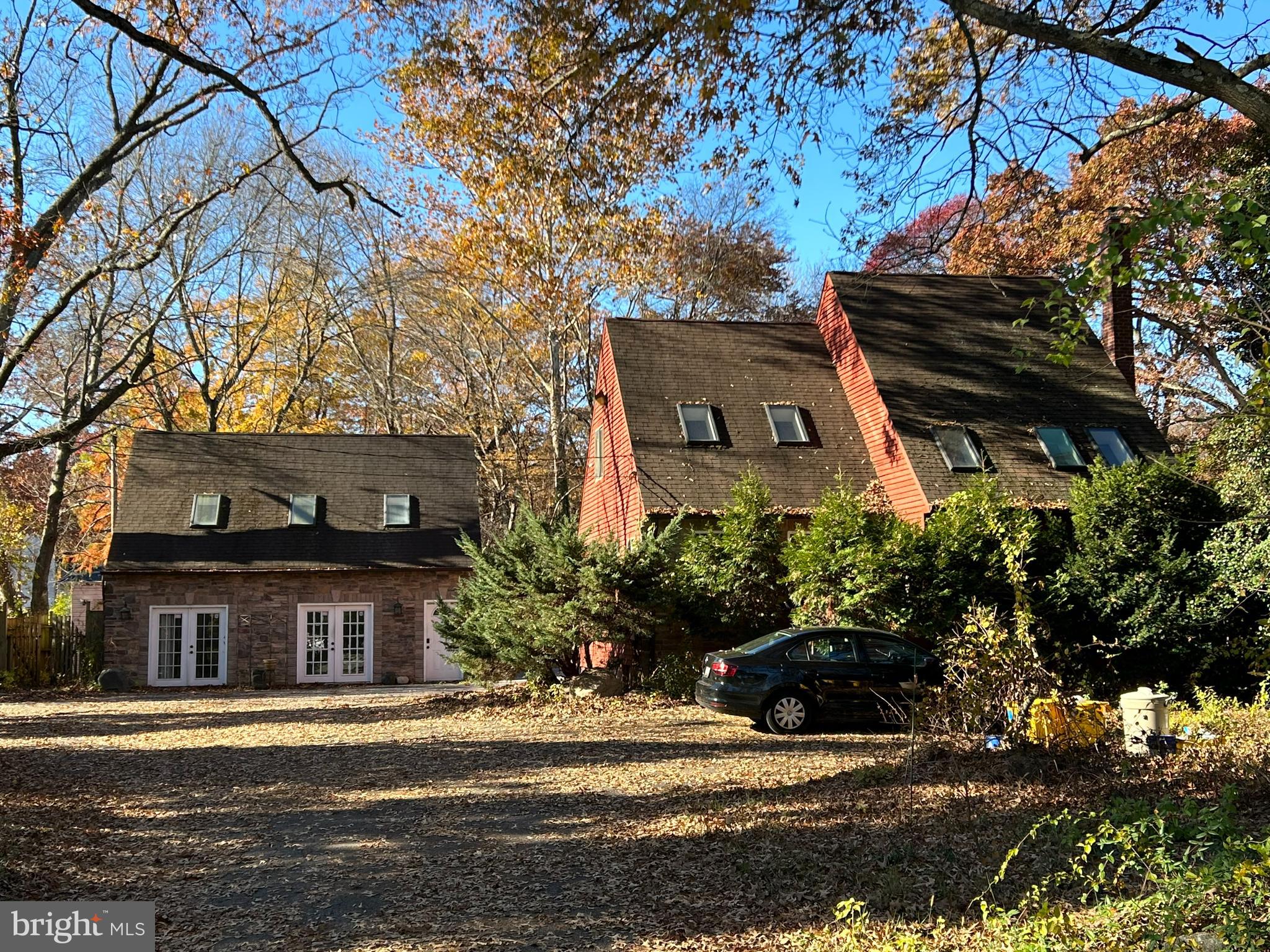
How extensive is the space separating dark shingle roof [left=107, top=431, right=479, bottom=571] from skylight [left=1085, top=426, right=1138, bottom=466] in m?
14.8

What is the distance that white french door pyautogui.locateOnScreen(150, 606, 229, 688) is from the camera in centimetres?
2442

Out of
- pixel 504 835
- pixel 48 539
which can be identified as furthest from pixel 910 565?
pixel 48 539

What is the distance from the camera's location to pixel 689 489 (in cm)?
1945

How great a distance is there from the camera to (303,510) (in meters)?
26.4

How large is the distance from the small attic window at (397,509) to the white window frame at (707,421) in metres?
9.23

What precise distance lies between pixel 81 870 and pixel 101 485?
32475mm

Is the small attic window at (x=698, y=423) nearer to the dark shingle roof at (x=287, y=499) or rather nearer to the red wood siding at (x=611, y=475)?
the red wood siding at (x=611, y=475)

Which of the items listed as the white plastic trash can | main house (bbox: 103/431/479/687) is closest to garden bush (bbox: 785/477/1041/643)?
the white plastic trash can

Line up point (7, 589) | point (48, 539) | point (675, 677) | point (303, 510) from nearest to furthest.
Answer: point (675, 677) < point (303, 510) < point (48, 539) < point (7, 589)

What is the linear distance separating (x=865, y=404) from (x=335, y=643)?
1466cm

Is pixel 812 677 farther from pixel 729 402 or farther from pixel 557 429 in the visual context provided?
pixel 557 429

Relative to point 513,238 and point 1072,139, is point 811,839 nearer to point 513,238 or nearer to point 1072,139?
point 1072,139

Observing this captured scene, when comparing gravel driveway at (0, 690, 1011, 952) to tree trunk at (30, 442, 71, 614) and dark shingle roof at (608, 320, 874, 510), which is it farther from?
tree trunk at (30, 442, 71, 614)

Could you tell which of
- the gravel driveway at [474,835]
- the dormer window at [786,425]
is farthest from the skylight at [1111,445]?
the gravel driveway at [474,835]
